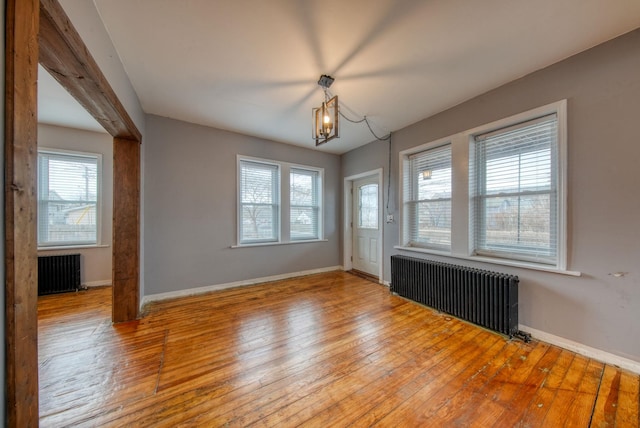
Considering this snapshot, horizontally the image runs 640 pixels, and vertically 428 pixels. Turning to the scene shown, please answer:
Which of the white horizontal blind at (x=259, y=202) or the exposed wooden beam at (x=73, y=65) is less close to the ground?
the exposed wooden beam at (x=73, y=65)

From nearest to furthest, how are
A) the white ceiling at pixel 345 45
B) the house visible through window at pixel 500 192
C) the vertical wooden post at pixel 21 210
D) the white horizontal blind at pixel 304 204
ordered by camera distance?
the vertical wooden post at pixel 21 210 < the white ceiling at pixel 345 45 < the house visible through window at pixel 500 192 < the white horizontal blind at pixel 304 204

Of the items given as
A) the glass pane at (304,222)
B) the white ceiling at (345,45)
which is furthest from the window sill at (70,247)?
the glass pane at (304,222)

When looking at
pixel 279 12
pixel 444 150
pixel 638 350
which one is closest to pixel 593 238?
pixel 638 350

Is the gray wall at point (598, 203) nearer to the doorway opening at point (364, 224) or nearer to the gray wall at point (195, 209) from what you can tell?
the doorway opening at point (364, 224)

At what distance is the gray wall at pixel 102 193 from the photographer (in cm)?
373

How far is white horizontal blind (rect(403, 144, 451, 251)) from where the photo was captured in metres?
3.23

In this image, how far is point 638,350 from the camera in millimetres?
1816

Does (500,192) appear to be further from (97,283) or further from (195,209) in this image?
(97,283)

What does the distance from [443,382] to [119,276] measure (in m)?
3.38

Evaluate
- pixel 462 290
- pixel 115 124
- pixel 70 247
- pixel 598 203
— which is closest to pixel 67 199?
pixel 70 247

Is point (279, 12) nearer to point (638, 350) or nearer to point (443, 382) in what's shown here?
point (443, 382)

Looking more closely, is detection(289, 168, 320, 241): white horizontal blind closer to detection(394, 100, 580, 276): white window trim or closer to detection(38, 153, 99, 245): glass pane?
detection(394, 100, 580, 276): white window trim

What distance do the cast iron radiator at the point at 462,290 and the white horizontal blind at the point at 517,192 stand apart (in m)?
0.39

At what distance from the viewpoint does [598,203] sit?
1986mm
